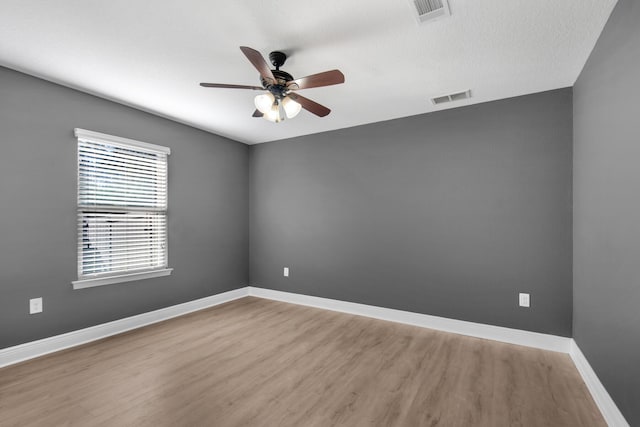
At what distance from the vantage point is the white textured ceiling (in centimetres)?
178

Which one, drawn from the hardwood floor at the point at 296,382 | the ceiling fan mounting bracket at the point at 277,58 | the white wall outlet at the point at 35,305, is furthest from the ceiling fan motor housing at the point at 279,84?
the white wall outlet at the point at 35,305

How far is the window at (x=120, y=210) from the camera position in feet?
9.72

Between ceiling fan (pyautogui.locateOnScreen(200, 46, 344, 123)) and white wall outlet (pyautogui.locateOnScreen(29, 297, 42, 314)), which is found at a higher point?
ceiling fan (pyautogui.locateOnScreen(200, 46, 344, 123))

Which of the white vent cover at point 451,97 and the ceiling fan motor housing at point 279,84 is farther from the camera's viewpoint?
the white vent cover at point 451,97

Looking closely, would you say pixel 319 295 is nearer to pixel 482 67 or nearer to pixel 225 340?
pixel 225 340

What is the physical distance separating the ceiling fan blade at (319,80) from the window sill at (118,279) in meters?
2.80

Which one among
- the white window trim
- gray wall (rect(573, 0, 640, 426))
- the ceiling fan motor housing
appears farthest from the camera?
the white window trim

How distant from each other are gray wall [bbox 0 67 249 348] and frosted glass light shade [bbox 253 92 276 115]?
203cm

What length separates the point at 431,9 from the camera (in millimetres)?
1765

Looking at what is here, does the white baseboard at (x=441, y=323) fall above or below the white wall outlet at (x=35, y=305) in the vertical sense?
below

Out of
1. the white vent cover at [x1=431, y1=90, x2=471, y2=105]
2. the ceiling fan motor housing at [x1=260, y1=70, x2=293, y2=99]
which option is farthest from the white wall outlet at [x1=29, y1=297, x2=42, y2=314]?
the white vent cover at [x1=431, y1=90, x2=471, y2=105]

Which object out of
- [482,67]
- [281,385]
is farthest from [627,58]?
[281,385]

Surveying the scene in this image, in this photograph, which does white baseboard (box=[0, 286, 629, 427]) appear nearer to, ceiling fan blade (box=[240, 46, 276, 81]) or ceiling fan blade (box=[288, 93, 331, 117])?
ceiling fan blade (box=[288, 93, 331, 117])

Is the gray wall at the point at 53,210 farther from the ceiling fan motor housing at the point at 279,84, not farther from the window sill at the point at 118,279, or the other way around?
the ceiling fan motor housing at the point at 279,84
